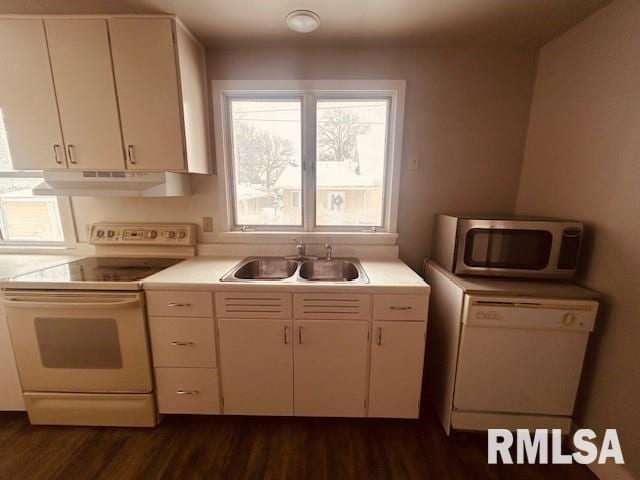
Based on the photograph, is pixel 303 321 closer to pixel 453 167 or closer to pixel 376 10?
pixel 453 167

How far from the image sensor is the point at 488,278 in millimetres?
1503

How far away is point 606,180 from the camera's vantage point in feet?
4.30

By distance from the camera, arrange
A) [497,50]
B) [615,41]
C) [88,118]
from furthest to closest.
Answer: [497,50] → [88,118] → [615,41]

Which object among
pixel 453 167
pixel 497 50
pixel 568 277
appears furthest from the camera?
pixel 453 167

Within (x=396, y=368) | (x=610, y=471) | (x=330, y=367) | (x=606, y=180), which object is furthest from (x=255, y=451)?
(x=606, y=180)

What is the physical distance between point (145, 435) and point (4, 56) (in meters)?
2.29

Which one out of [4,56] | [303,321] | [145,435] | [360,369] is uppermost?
[4,56]

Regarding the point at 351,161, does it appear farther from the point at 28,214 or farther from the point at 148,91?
the point at 28,214

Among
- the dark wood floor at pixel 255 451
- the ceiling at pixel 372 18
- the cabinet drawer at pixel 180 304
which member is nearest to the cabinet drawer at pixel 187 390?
the dark wood floor at pixel 255 451

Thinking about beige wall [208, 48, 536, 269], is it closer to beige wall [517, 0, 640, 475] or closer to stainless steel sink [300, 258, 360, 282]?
beige wall [517, 0, 640, 475]

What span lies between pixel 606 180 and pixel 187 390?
2.54m

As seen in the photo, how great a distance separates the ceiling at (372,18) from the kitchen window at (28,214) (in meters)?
1.12

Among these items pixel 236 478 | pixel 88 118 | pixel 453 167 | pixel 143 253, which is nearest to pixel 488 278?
pixel 453 167

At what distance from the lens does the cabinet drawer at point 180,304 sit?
4.68 ft
